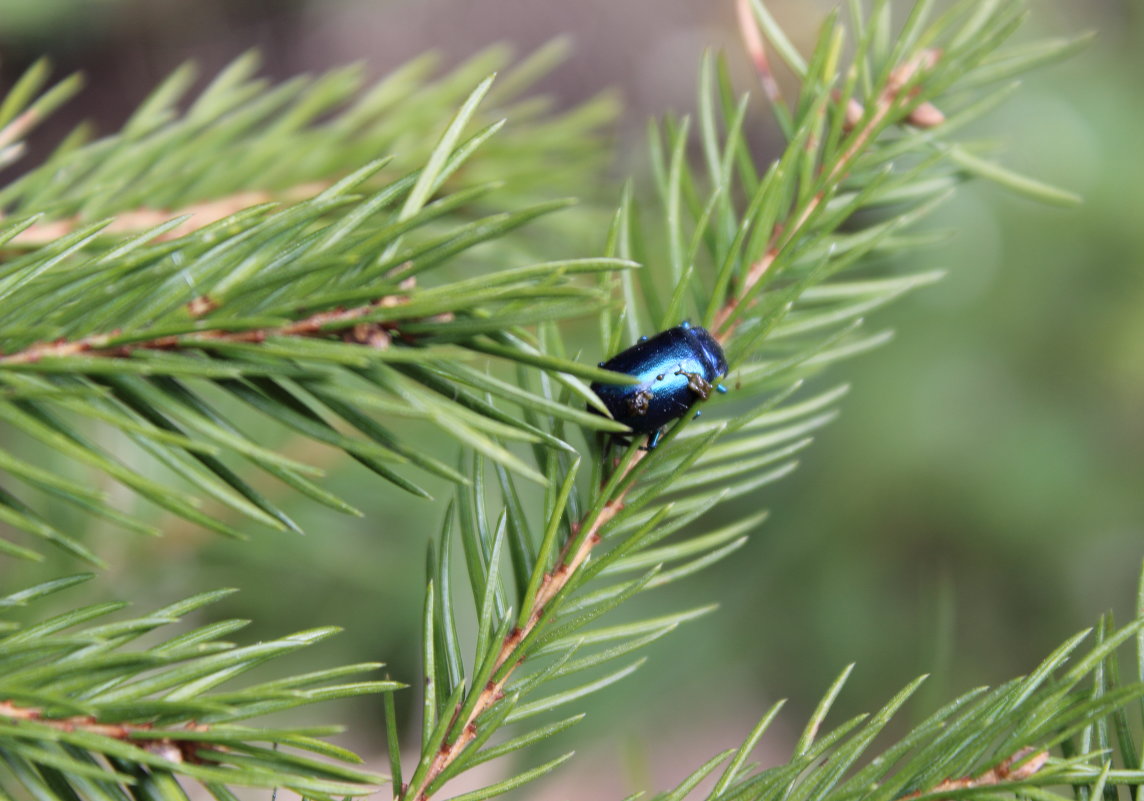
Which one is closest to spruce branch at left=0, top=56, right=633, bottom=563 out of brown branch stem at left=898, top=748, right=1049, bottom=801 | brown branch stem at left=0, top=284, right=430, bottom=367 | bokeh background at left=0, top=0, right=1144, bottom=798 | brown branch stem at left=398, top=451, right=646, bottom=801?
brown branch stem at left=0, top=284, right=430, bottom=367

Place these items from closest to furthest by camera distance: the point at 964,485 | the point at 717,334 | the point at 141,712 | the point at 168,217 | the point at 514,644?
the point at 141,712
the point at 514,644
the point at 717,334
the point at 168,217
the point at 964,485

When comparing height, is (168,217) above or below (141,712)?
above

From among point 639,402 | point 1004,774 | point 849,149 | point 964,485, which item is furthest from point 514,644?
point 964,485

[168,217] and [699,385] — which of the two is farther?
[168,217]

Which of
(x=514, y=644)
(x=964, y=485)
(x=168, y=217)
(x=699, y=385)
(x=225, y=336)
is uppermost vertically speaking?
(x=168, y=217)

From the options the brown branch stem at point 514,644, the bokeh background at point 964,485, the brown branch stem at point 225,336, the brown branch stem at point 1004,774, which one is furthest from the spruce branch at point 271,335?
the bokeh background at point 964,485

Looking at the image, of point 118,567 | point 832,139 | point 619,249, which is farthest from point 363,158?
point 118,567

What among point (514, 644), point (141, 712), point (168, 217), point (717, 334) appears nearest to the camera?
point (141, 712)

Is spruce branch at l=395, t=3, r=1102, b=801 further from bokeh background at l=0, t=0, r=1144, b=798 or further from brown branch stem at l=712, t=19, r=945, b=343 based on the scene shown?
bokeh background at l=0, t=0, r=1144, b=798

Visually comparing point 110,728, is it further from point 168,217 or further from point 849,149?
point 849,149
